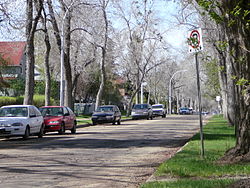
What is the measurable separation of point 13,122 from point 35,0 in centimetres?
991

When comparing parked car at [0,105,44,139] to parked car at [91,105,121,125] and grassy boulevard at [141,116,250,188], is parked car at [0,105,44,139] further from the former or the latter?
parked car at [91,105,121,125]

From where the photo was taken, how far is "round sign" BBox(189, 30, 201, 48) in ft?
35.7

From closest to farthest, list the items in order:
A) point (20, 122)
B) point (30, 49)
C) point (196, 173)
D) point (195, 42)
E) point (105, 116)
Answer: point (196, 173) → point (195, 42) → point (20, 122) → point (30, 49) → point (105, 116)

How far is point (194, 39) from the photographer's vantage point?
35.7 ft

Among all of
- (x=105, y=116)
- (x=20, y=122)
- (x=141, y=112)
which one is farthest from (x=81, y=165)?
(x=141, y=112)

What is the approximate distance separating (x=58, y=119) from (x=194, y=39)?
14.8 m

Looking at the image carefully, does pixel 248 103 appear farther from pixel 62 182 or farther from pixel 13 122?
pixel 13 122

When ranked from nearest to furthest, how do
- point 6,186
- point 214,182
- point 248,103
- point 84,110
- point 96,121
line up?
point 214,182, point 6,186, point 248,103, point 96,121, point 84,110

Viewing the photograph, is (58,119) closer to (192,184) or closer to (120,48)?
(192,184)

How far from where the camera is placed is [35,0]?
27.2 metres

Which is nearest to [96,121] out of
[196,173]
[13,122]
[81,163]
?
[13,122]

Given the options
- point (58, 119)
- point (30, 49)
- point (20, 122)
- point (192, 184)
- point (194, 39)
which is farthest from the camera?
point (30, 49)

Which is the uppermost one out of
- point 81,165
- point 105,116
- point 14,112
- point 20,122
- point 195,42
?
point 195,42

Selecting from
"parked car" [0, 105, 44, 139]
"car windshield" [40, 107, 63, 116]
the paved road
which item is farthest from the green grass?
"car windshield" [40, 107, 63, 116]
